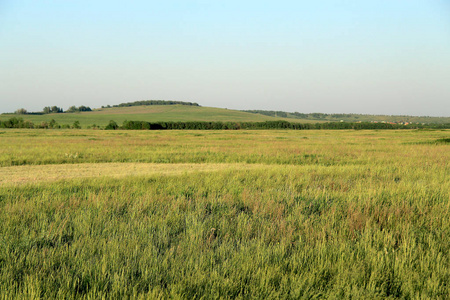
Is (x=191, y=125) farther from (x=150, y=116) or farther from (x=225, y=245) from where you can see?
(x=225, y=245)

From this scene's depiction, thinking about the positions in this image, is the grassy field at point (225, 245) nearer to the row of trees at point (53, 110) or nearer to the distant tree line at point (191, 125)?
the distant tree line at point (191, 125)

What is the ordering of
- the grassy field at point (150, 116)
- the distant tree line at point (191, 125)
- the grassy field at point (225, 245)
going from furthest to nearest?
the grassy field at point (150, 116) → the distant tree line at point (191, 125) → the grassy field at point (225, 245)

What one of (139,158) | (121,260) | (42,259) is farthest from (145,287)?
(139,158)

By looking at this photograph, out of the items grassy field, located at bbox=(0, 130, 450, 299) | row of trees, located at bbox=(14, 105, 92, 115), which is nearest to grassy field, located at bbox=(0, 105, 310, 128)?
row of trees, located at bbox=(14, 105, 92, 115)

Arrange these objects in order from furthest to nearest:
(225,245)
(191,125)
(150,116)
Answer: (150,116) → (191,125) → (225,245)

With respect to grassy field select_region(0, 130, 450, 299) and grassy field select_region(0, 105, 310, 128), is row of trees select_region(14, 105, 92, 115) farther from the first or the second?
grassy field select_region(0, 130, 450, 299)

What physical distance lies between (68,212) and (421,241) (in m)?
5.77

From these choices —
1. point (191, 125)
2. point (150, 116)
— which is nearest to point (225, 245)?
point (191, 125)

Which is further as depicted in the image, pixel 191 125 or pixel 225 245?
pixel 191 125

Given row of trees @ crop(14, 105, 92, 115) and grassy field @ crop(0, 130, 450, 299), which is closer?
grassy field @ crop(0, 130, 450, 299)

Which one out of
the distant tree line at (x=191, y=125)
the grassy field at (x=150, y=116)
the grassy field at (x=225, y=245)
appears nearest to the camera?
the grassy field at (x=225, y=245)

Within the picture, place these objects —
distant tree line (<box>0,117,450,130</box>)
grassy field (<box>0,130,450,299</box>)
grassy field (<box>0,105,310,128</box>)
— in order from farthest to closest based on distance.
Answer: grassy field (<box>0,105,310,128</box>) < distant tree line (<box>0,117,450,130</box>) < grassy field (<box>0,130,450,299</box>)

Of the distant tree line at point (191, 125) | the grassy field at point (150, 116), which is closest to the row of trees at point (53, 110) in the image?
the grassy field at point (150, 116)

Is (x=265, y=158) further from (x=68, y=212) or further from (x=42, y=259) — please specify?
(x=42, y=259)
